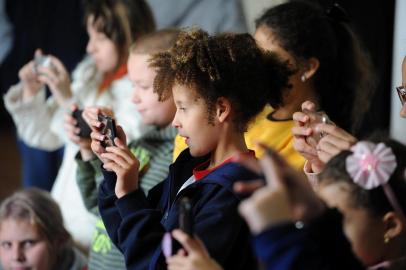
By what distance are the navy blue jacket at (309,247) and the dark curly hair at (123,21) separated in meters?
1.32

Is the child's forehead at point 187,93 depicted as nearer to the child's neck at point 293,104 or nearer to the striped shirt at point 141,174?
the child's neck at point 293,104

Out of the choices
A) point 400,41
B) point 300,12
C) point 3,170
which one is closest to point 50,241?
point 300,12

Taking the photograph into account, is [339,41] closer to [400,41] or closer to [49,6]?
[400,41]

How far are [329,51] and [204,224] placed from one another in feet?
2.16

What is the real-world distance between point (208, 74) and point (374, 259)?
1.30 feet

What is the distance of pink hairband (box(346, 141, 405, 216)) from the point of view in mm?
1028

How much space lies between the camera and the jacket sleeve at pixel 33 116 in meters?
2.26

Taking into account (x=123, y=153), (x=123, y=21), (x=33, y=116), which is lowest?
(x=33, y=116)

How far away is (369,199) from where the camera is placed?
1.06 metres

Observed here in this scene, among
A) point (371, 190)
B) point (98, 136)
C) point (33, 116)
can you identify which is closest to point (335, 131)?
point (371, 190)

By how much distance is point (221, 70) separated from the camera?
1227 millimetres

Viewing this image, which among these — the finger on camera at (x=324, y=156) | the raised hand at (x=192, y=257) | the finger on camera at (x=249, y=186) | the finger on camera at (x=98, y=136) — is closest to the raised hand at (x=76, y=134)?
the finger on camera at (x=98, y=136)

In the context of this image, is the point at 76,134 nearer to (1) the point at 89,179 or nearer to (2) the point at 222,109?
(1) the point at 89,179

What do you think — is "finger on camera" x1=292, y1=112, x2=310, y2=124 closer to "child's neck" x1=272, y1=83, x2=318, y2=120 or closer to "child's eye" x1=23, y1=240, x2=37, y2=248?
"child's neck" x1=272, y1=83, x2=318, y2=120
